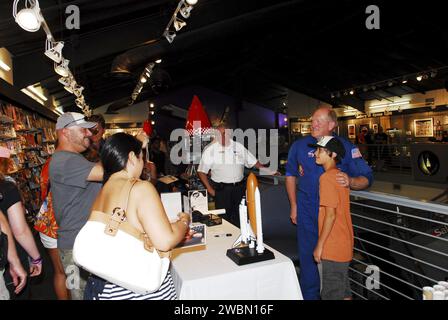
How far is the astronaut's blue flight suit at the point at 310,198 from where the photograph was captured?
2.46m

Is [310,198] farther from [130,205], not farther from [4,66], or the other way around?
[4,66]

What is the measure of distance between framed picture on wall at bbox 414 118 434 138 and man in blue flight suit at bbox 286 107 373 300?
1170cm

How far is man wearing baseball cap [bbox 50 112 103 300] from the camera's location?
1912mm

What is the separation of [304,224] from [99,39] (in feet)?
14.0

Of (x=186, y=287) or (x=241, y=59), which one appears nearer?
(x=186, y=287)

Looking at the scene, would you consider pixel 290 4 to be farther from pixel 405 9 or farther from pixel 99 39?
pixel 405 9

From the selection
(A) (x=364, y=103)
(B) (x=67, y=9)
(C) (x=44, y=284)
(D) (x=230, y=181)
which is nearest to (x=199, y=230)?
(D) (x=230, y=181)

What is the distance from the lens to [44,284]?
3365 mm

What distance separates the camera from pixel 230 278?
5.00ft

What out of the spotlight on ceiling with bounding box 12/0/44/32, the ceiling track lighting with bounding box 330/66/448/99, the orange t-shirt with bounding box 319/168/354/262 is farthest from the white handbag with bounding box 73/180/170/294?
the ceiling track lighting with bounding box 330/66/448/99

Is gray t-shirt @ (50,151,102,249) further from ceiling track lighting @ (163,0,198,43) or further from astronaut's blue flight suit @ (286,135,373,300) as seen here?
ceiling track lighting @ (163,0,198,43)

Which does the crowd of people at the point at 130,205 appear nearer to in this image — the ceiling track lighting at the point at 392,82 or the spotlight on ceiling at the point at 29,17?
the spotlight on ceiling at the point at 29,17

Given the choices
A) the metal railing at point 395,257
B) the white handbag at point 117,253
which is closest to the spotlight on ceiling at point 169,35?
the metal railing at point 395,257

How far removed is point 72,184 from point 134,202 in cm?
90
